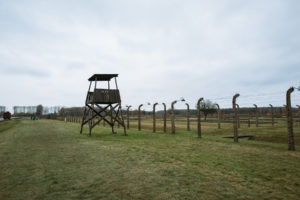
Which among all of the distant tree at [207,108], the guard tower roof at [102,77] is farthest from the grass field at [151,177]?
the distant tree at [207,108]

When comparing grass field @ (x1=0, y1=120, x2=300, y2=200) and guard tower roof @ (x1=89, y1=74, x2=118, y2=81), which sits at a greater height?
guard tower roof @ (x1=89, y1=74, x2=118, y2=81)

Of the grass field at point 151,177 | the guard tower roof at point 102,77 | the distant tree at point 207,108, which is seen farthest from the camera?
the distant tree at point 207,108

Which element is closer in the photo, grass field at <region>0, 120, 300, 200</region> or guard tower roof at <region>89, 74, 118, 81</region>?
grass field at <region>0, 120, 300, 200</region>

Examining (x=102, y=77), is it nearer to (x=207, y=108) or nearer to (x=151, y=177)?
(x=151, y=177)

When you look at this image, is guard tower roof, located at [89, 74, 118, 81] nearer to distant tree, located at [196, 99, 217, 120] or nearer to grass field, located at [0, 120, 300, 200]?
Result: grass field, located at [0, 120, 300, 200]

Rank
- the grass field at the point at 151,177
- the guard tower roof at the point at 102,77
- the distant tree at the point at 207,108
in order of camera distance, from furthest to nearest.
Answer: the distant tree at the point at 207,108, the guard tower roof at the point at 102,77, the grass field at the point at 151,177

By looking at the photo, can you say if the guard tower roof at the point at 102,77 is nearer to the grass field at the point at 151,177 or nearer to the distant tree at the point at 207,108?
the grass field at the point at 151,177

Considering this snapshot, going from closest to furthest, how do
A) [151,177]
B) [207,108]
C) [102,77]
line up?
[151,177] → [102,77] → [207,108]

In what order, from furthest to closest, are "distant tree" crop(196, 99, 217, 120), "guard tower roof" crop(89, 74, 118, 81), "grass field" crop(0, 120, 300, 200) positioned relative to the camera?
"distant tree" crop(196, 99, 217, 120), "guard tower roof" crop(89, 74, 118, 81), "grass field" crop(0, 120, 300, 200)

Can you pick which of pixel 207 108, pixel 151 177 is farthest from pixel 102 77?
pixel 207 108

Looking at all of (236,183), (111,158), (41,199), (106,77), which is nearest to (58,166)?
(111,158)

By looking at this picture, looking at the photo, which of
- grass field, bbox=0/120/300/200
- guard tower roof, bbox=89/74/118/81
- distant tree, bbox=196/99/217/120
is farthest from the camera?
distant tree, bbox=196/99/217/120

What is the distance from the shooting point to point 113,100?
16188mm

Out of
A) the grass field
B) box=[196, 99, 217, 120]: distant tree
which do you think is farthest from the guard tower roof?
box=[196, 99, 217, 120]: distant tree
